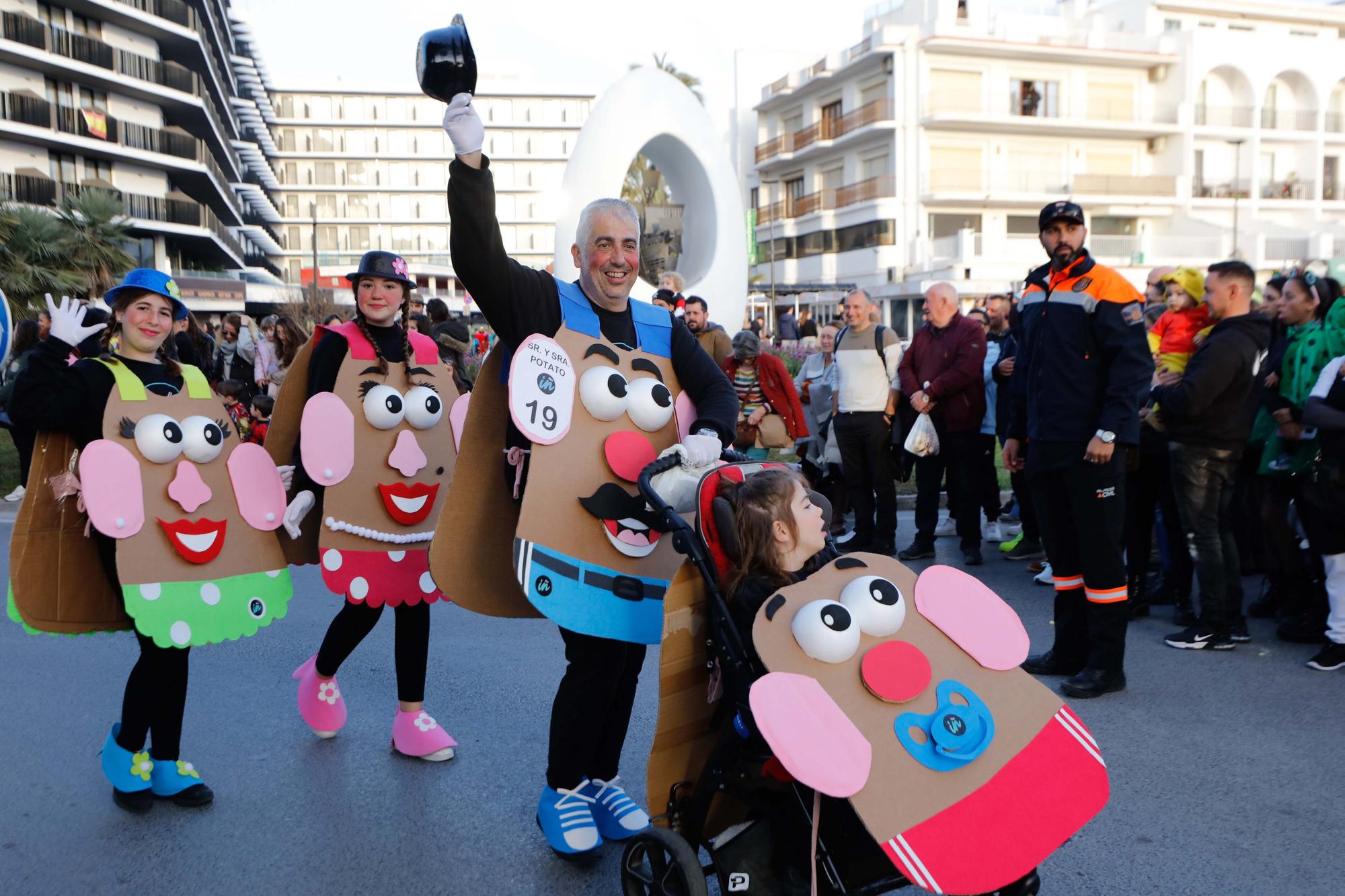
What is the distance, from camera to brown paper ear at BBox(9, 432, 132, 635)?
11.7ft

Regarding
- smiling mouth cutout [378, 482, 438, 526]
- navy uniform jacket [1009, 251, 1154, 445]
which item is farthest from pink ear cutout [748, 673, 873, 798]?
navy uniform jacket [1009, 251, 1154, 445]

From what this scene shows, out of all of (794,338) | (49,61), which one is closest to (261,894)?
(794,338)

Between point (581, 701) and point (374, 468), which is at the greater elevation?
point (374, 468)

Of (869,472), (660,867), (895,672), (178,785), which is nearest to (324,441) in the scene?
(178,785)

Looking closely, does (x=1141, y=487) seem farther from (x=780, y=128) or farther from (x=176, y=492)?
(x=780, y=128)

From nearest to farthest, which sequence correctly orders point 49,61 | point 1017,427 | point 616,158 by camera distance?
point 1017,427 < point 616,158 < point 49,61

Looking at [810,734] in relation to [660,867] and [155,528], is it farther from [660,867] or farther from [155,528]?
[155,528]

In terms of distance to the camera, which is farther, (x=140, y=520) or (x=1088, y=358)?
(x=1088, y=358)

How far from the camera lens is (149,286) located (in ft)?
11.9

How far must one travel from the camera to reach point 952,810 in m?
2.29

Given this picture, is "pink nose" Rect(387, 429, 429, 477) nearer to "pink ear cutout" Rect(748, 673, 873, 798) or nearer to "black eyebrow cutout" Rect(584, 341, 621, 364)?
"black eyebrow cutout" Rect(584, 341, 621, 364)

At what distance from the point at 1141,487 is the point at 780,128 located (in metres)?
47.4

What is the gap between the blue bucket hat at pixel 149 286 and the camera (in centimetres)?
360

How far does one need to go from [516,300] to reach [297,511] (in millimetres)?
A: 1500
